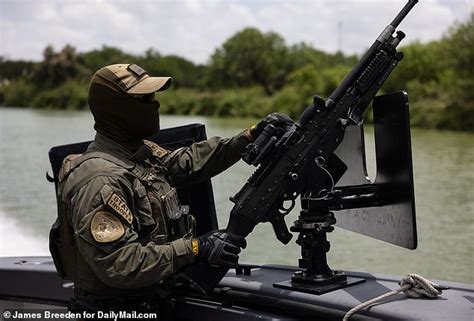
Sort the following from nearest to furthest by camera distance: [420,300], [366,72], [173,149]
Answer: [420,300] → [366,72] → [173,149]

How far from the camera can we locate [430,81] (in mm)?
28734

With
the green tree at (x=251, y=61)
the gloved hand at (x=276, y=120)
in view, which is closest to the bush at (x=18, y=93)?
the green tree at (x=251, y=61)

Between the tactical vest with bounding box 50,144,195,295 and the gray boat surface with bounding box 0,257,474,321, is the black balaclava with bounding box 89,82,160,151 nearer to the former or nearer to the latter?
the tactical vest with bounding box 50,144,195,295

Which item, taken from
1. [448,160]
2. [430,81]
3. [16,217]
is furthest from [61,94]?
[16,217]

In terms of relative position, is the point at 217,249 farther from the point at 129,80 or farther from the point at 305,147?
the point at 129,80

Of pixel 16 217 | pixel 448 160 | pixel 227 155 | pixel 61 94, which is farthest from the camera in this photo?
pixel 61 94

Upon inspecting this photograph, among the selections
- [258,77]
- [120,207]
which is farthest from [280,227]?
[258,77]

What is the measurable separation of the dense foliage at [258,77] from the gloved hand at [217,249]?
77.0ft

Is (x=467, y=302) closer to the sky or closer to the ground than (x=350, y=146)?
closer to the ground

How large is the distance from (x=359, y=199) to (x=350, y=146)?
24 cm

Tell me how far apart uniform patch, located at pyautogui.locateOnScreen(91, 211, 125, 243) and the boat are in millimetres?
405

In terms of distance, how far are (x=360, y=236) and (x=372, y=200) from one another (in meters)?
7.10

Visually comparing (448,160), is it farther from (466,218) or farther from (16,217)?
(16,217)

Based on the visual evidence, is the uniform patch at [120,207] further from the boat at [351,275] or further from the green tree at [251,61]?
the green tree at [251,61]
